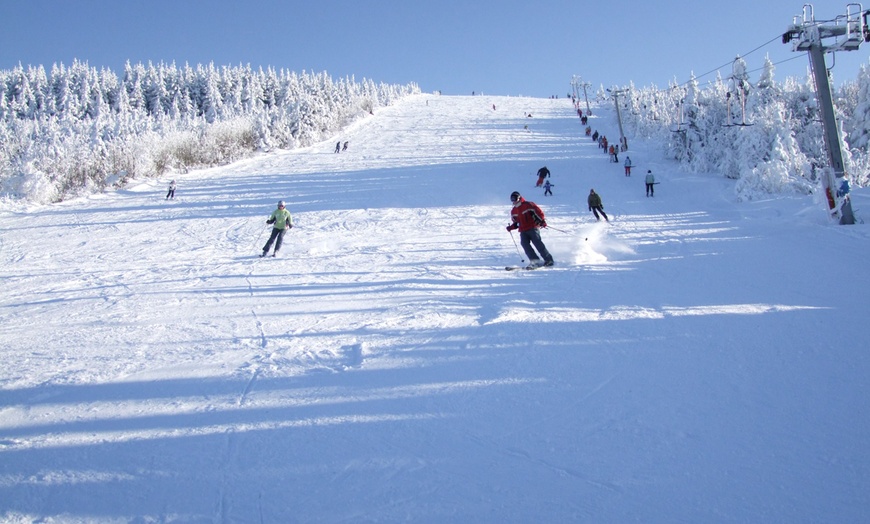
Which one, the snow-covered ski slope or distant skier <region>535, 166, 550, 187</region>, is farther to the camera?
distant skier <region>535, 166, 550, 187</region>

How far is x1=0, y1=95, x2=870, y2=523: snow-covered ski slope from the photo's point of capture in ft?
9.86

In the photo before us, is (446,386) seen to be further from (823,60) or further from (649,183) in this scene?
(649,183)

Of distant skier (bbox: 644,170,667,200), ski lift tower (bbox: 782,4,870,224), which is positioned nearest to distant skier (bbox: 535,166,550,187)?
distant skier (bbox: 644,170,667,200)

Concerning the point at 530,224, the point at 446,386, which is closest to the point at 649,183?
the point at 530,224

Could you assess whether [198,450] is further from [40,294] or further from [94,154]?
[94,154]

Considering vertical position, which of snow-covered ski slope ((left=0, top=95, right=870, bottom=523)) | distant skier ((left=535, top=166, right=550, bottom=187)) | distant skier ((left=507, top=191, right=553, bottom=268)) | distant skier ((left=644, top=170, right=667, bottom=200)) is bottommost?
snow-covered ski slope ((left=0, top=95, right=870, bottom=523))

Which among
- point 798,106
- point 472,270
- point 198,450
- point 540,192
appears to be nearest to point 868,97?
point 798,106

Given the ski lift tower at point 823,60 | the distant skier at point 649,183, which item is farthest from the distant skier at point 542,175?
the ski lift tower at point 823,60

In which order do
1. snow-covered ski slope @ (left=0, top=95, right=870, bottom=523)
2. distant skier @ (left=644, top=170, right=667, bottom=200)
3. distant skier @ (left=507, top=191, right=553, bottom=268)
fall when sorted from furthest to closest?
distant skier @ (left=644, top=170, right=667, bottom=200)
distant skier @ (left=507, top=191, right=553, bottom=268)
snow-covered ski slope @ (left=0, top=95, right=870, bottom=523)

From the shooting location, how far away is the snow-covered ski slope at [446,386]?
3004 mm

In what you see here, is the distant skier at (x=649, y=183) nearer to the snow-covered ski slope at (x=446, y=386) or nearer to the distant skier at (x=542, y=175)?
the distant skier at (x=542, y=175)

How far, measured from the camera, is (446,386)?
4371 mm

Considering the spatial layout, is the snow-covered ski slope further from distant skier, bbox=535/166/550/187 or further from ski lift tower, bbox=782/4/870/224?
distant skier, bbox=535/166/550/187

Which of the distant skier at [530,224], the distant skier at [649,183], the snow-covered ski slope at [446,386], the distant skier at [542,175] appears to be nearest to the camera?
the snow-covered ski slope at [446,386]
